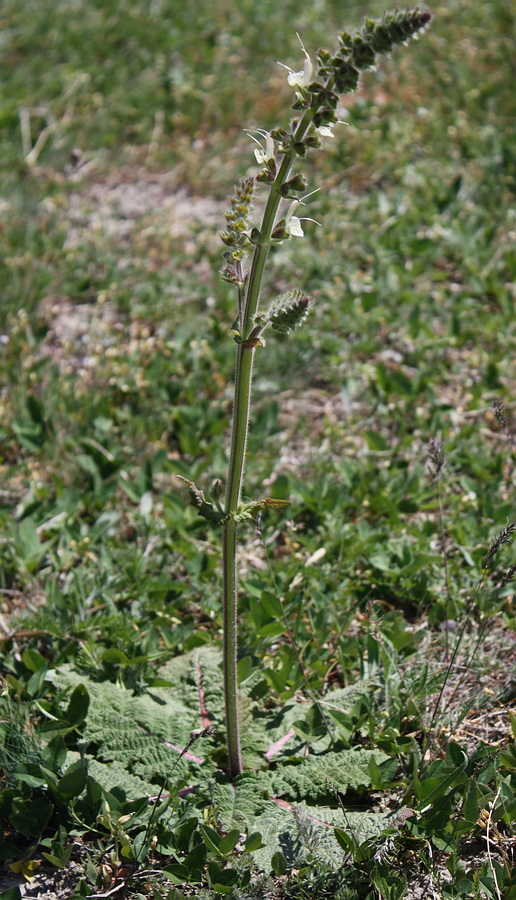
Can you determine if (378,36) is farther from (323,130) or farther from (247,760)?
(247,760)

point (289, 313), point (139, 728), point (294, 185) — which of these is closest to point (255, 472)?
point (139, 728)

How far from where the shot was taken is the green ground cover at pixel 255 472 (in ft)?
7.55

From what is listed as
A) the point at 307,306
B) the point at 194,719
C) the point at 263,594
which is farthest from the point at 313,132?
the point at 194,719

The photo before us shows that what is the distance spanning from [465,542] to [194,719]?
4.03ft

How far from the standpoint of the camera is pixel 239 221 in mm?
1921

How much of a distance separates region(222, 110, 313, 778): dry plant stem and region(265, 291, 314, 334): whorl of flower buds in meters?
0.05

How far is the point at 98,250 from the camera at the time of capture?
471 centimetres

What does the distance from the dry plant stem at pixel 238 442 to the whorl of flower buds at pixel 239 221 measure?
0.04 meters

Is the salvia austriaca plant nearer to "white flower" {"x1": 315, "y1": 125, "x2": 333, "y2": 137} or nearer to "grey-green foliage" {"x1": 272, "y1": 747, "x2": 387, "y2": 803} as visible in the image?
"white flower" {"x1": 315, "y1": 125, "x2": 333, "y2": 137}

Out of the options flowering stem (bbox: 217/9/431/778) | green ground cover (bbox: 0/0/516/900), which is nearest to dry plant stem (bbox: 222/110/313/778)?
flowering stem (bbox: 217/9/431/778)

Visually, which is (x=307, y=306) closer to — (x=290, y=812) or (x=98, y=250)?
(x=290, y=812)

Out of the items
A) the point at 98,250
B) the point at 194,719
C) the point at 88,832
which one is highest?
the point at 98,250

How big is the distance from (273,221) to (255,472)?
175 centimetres

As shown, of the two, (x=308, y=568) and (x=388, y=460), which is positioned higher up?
(x=388, y=460)
